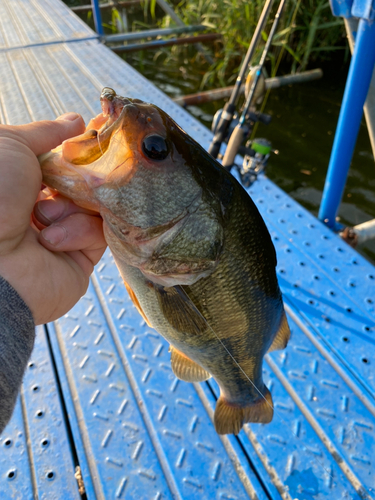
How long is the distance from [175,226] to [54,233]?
0.38 metres

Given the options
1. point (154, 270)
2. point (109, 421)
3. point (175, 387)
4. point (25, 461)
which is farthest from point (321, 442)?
point (25, 461)

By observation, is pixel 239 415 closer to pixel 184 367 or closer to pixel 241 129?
pixel 184 367

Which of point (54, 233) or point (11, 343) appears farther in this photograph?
point (54, 233)

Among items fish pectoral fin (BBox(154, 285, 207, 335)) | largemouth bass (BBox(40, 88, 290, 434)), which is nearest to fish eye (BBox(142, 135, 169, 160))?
largemouth bass (BBox(40, 88, 290, 434))

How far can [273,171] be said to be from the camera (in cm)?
525

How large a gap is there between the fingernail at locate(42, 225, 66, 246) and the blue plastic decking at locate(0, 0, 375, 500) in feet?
2.95

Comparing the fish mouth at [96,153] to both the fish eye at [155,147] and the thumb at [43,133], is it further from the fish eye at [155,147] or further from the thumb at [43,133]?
the thumb at [43,133]

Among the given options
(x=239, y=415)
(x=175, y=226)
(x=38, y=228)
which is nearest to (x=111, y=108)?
(x=175, y=226)

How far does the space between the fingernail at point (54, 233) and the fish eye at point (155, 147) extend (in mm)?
362

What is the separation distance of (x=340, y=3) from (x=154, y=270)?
6.05 ft

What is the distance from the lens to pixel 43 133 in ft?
3.92

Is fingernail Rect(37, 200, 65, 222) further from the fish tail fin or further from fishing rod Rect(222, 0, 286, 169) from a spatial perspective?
fishing rod Rect(222, 0, 286, 169)

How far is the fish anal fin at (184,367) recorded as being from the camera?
1.53 metres

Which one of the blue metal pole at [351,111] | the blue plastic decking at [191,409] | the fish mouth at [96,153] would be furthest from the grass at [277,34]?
the fish mouth at [96,153]
